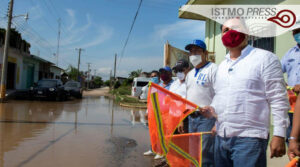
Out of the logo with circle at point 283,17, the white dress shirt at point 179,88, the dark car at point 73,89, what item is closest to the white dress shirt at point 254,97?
the white dress shirt at point 179,88

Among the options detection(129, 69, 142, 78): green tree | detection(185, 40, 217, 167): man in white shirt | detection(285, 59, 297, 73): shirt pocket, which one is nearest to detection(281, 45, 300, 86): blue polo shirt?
detection(285, 59, 297, 73): shirt pocket

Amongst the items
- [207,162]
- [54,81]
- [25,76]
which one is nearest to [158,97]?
[207,162]

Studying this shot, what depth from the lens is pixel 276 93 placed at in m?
1.73

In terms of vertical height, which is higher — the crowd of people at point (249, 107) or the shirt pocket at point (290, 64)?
the shirt pocket at point (290, 64)

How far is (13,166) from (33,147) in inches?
46.7

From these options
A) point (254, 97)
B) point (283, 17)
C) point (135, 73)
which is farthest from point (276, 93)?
point (135, 73)

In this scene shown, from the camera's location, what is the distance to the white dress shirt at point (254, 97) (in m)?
1.72

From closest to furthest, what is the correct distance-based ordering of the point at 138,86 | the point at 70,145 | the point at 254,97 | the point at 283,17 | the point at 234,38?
the point at 254,97
the point at 234,38
the point at 70,145
the point at 283,17
the point at 138,86

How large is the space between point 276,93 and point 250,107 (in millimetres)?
215

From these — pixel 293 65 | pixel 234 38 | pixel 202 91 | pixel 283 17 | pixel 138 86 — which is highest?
pixel 283 17

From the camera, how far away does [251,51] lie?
1.93 m

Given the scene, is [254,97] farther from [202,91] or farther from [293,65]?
[293,65]

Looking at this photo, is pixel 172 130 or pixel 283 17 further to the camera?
pixel 283 17

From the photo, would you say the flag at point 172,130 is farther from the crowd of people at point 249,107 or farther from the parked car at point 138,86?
the parked car at point 138,86
